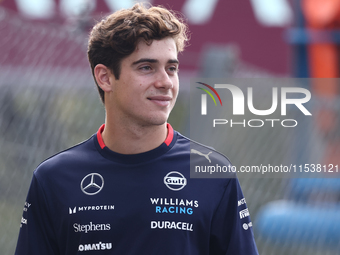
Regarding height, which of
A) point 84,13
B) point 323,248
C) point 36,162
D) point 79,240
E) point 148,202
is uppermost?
point 84,13

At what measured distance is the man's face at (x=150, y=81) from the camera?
6.51 ft

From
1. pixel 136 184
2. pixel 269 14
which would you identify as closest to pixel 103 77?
pixel 136 184

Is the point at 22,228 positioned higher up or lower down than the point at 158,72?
lower down

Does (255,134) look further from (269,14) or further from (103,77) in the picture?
(269,14)

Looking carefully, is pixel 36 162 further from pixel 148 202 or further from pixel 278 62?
pixel 278 62

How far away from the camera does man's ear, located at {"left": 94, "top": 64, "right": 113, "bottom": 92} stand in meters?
2.14

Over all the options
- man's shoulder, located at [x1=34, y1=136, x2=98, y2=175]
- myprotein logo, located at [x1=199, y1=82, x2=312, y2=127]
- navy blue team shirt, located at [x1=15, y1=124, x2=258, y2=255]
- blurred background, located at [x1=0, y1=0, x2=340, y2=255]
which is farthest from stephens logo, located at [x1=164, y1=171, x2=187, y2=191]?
myprotein logo, located at [x1=199, y1=82, x2=312, y2=127]

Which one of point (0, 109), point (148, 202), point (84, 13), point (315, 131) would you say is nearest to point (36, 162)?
point (0, 109)

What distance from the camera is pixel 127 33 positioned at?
2.01m

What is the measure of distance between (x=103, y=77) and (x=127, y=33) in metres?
0.26

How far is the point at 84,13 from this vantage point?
15.0ft

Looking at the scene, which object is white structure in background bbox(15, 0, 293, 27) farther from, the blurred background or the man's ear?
the man's ear

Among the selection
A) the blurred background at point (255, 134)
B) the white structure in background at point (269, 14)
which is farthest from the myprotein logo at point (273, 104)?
the white structure in background at point (269, 14)

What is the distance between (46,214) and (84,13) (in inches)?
115
